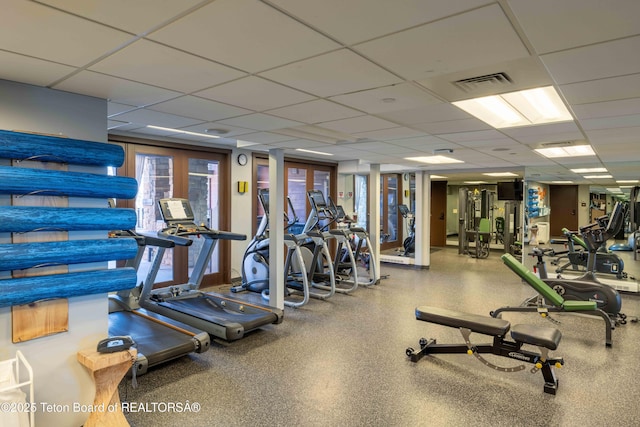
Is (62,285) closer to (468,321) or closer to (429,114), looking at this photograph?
(429,114)

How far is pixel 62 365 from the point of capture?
2.37 meters

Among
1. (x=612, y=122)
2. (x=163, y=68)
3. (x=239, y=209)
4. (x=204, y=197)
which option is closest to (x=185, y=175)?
(x=204, y=197)

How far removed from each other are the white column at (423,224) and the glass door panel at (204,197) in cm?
428

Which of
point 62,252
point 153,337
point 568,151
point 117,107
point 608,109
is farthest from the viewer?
point 568,151

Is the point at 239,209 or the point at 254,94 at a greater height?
the point at 254,94

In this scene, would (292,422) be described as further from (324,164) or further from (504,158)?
(324,164)

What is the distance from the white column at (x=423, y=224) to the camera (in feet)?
26.8

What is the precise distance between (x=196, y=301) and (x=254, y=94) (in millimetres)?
2922

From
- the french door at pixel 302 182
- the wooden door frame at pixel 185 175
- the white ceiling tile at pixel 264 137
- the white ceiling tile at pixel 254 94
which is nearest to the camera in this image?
the white ceiling tile at pixel 254 94

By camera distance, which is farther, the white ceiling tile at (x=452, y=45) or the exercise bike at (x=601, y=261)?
the exercise bike at (x=601, y=261)

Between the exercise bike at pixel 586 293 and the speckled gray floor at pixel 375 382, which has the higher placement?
the exercise bike at pixel 586 293

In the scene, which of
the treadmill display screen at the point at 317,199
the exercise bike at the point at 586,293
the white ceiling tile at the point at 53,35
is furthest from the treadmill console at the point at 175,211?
the exercise bike at the point at 586,293

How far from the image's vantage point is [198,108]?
9.93 ft

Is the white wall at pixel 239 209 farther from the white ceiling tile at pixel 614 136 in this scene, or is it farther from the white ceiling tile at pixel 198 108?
the white ceiling tile at pixel 614 136
